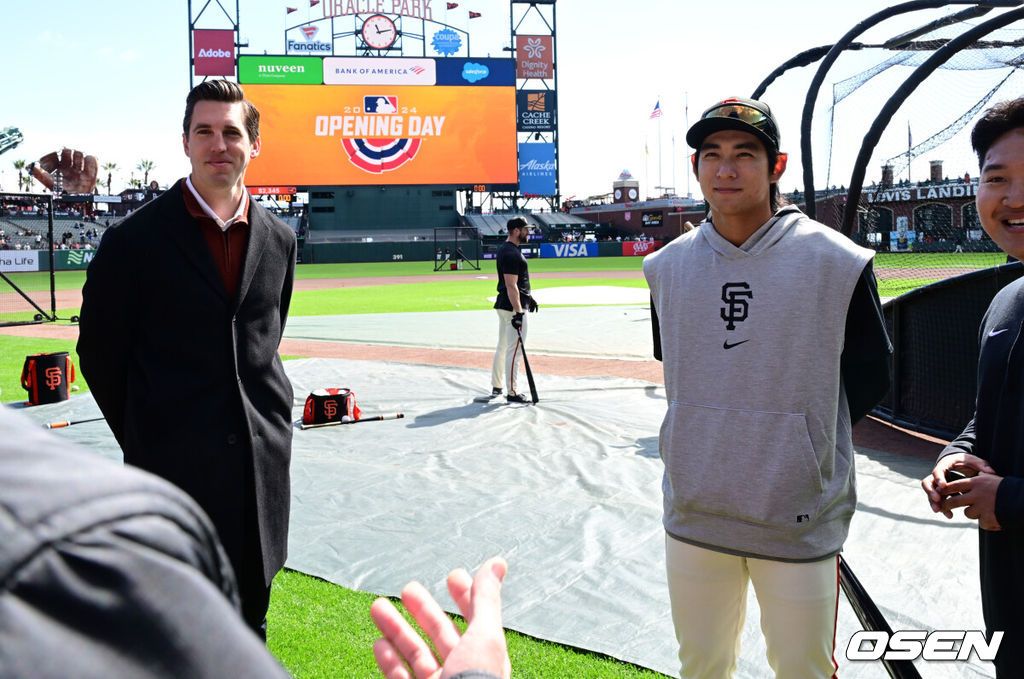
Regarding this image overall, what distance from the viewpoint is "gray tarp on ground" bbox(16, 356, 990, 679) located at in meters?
3.66

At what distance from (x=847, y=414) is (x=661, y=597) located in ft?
6.04

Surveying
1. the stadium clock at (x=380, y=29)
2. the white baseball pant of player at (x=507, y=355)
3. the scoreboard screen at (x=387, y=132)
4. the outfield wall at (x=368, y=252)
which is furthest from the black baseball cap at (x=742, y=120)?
the stadium clock at (x=380, y=29)

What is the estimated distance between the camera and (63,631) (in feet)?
1.51

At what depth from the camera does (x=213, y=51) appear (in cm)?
5809

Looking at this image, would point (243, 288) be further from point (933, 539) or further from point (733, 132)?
point (933, 539)

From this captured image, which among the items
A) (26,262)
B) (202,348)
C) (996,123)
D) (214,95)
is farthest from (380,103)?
(996,123)

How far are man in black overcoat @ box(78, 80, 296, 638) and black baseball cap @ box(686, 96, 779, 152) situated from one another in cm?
152

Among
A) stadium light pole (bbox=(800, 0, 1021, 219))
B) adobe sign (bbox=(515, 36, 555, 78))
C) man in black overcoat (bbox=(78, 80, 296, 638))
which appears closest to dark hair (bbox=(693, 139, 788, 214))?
man in black overcoat (bbox=(78, 80, 296, 638))

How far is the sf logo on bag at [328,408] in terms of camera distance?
305 inches

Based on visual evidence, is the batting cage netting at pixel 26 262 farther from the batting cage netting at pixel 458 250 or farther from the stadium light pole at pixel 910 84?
the batting cage netting at pixel 458 250

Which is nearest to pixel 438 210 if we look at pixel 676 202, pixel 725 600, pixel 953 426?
pixel 676 202

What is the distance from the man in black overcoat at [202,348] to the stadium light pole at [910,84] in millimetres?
6075

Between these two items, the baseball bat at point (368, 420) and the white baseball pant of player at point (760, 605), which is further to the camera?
the baseball bat at point (368, 420)

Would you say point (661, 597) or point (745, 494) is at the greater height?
point (745, 494)
